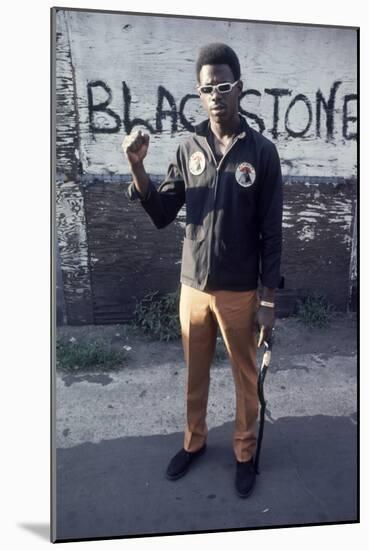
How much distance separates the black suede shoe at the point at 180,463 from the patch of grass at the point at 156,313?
2.12 ft

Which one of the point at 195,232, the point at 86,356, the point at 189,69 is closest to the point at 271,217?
the point at 195,232

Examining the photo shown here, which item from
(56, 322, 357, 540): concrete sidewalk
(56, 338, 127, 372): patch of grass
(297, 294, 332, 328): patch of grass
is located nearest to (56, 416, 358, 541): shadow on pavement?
(56, 322, 357, 540): concrete sidewalk

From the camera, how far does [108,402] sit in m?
3.02

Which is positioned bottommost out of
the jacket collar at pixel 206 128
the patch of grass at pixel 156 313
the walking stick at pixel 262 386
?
the walking stick at pixel 262 386

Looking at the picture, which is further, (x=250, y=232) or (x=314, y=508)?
(x=314, y=508)

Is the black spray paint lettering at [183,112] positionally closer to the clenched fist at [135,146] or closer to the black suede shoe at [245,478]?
the clenched fist at [135,146]

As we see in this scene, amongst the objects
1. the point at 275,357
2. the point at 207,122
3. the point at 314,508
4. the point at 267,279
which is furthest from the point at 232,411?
the point at 207,122

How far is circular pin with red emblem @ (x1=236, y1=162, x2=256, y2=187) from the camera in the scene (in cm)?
243

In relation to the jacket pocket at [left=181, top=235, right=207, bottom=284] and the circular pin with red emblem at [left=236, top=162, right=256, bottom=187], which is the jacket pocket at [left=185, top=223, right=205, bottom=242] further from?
the circular pin with red emblem at [left=236, top=162, right=256, bottom=187]

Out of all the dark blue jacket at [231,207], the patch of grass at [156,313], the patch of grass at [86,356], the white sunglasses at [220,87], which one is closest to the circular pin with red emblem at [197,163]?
the dark blue jacket at [231,207]

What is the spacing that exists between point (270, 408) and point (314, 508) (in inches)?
23.6

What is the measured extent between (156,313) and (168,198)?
73 centimetres

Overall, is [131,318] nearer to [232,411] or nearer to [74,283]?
[74,283]

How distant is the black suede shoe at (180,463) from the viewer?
277 cm
